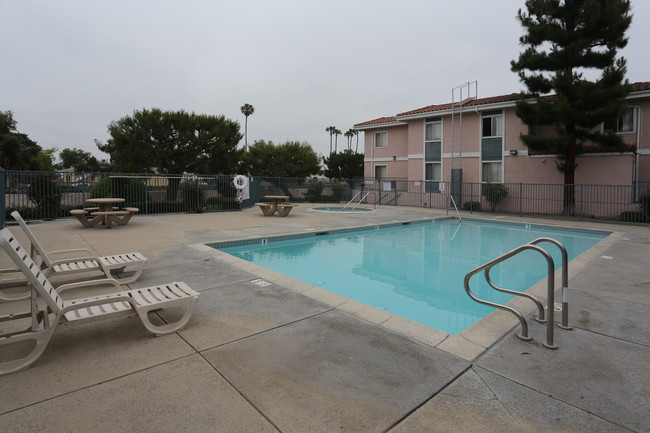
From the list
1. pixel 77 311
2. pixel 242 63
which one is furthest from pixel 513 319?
pixel 242 63

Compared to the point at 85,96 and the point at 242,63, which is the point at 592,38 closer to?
the point at 242,63

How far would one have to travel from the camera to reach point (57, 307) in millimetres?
2807

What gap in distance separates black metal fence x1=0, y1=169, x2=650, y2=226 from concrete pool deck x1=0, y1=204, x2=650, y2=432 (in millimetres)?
9276

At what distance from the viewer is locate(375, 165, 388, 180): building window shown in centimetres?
2681

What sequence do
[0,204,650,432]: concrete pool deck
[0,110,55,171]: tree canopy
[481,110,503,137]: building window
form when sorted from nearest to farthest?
[0,204,650,432]: concrete pool deck < [481,110,503,137]: building window < [0,110,55,171]: tree canopy

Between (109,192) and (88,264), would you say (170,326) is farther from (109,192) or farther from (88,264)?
(109,192)

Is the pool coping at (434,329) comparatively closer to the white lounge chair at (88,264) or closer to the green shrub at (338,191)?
the white lounge chair at (88,264)

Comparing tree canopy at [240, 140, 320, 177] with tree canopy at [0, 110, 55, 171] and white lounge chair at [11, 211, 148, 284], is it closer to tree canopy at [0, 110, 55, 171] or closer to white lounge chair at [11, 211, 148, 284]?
tree canopy at [0, 110, 55, 171]

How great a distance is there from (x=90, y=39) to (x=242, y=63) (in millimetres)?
9725

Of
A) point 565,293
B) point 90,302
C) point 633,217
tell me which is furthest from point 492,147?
point 90,302

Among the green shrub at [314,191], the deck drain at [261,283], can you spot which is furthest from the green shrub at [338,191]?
the deck drain at [261,283]

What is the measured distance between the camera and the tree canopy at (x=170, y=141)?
22.7m

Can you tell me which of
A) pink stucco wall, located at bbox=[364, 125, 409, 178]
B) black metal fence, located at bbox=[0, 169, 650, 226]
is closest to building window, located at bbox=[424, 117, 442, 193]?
black metal fence, located at bbox=[0, 169, 650, 226]

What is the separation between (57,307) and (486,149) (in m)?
22.1
